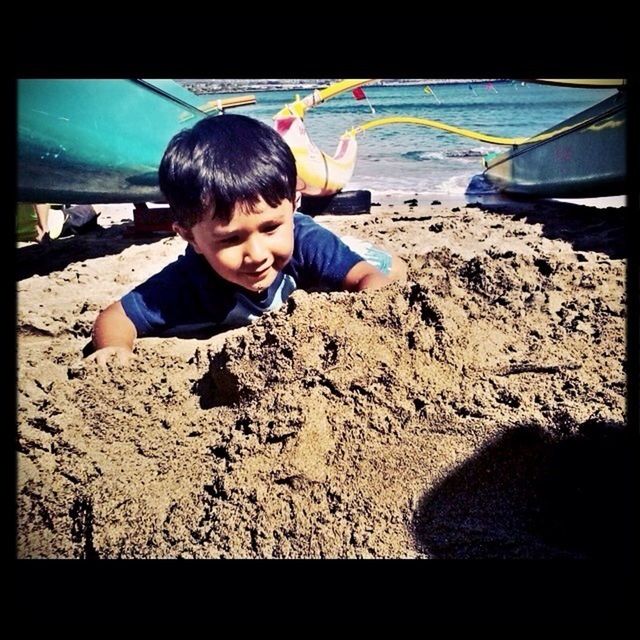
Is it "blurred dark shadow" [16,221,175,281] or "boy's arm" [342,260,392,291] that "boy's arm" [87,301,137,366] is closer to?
"boy's arm" [342,260,392,291]

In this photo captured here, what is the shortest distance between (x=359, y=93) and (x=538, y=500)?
1.77 m

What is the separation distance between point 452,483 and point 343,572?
33cm

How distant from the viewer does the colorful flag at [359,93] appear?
2307 mm

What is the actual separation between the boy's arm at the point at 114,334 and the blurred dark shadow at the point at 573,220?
2.15 metres

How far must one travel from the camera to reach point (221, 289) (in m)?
2.09

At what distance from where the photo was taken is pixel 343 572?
1.28 metres

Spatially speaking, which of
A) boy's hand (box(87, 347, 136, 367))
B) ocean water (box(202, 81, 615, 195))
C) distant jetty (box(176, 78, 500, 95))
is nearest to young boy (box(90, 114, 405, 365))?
boy's hand (box(87, 347, 136, 367))

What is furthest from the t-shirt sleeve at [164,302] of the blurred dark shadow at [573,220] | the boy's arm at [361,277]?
the blurred dark shadow at [573,220]

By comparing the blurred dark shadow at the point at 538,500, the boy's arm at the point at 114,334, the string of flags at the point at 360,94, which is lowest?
the blurred dark shadow at the point at 538,500

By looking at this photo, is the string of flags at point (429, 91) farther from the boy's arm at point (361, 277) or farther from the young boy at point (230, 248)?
the boy's arm at point (361, 277)

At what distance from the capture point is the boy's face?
1851mm

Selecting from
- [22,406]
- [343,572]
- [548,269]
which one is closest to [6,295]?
[22,406]

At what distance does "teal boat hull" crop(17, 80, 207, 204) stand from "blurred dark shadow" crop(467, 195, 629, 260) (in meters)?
1.98
